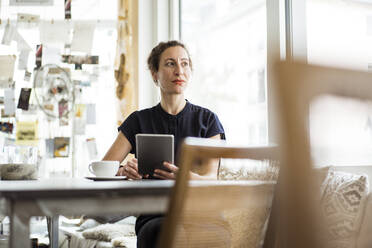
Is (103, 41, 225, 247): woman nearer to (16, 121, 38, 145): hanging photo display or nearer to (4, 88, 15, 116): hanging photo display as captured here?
(16, 121, 38, 145): hanging photo display

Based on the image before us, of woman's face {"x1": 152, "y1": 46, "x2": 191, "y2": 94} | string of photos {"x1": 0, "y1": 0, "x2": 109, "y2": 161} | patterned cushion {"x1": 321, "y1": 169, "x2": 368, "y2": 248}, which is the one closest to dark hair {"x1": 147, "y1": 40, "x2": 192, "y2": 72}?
woman's face {"x1": 152, "y1": 46, "x2": 191, "y2": 94}

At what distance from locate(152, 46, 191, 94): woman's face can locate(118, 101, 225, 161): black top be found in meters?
0.10

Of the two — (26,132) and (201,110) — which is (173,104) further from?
(26,132)

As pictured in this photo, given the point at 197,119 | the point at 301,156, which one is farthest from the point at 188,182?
the point at 197,119

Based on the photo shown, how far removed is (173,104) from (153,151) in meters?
0.76

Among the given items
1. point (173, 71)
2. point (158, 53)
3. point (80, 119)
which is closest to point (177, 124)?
point (173, 71)

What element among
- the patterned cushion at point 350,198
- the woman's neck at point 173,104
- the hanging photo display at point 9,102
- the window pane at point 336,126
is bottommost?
the patterned cushion at point 350,198

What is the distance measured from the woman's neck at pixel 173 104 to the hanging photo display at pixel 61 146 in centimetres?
180

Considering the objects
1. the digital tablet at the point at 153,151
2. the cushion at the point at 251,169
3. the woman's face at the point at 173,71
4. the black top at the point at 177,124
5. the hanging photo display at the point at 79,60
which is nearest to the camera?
the cushion at the point at 251,169

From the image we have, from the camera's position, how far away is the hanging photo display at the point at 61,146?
12.8 ft

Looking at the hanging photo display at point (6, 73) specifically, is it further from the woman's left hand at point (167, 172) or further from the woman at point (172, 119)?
the woman's left hand at point (167, 172)

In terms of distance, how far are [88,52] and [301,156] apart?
138 inches

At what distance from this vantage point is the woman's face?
2.34 metres

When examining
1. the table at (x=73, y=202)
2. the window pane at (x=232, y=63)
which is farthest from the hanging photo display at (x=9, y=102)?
the table at (x=73, y=202)
